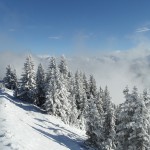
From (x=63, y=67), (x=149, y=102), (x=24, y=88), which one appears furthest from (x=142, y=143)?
(x=63, y=67)

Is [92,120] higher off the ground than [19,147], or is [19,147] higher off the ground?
[19,147]

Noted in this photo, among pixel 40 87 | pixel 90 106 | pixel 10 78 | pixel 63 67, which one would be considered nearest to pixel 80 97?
pixel 63 67

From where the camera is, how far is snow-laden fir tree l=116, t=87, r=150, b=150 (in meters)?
31.9

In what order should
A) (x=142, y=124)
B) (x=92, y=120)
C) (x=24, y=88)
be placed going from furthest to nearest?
(x=24, y=88), (x=92, y=120), (x=142, y=124)

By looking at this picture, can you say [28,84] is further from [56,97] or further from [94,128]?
[94,128]

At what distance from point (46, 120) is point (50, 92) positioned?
8779mm

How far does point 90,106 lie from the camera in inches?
1954

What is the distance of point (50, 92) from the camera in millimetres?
62312

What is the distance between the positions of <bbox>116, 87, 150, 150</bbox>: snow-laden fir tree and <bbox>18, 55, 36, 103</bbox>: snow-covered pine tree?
3853 centimetres

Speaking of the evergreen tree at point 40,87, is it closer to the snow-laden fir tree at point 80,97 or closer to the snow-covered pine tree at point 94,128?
the snow-laden fir tree at point 80,97

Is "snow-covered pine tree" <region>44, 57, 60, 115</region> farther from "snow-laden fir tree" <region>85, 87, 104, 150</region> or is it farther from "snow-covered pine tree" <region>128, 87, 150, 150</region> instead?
"snow-covered pine tree" <region>128, 87, 150, 150</region>

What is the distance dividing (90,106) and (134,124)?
18037mm

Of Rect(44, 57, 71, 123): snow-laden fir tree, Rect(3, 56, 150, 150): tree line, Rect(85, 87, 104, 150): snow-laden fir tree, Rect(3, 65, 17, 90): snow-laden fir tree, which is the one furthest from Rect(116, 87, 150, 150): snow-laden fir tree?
Rect(3, 65, 17, 90): snow-laden fir tree

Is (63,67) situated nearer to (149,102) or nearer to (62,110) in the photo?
(62,110)
